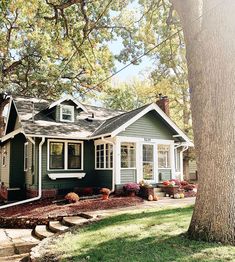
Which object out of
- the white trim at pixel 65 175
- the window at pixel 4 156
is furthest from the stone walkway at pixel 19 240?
the window at pixel 4 156

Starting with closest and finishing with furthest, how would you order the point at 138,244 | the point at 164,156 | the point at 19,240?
the point at 138,244
the point at 19,240
the point at 164,156

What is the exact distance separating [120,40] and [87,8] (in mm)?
3515

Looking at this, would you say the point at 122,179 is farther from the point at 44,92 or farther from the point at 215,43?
the point at 44,92

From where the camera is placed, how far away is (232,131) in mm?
5242

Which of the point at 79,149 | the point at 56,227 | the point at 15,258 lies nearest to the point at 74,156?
the point at 79,149

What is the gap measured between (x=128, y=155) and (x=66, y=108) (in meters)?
4.28

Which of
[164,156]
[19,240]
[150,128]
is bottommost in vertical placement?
[19,240]

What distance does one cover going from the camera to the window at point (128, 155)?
1473cm

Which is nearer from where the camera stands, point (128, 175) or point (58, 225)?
point (58, 225)

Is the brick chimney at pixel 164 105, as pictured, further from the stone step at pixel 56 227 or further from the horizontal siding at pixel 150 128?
the stone step at pixel 56 227

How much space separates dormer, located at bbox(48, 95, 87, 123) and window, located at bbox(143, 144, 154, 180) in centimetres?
435

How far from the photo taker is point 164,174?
51.6 feet

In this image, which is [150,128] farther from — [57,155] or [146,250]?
[146,250]

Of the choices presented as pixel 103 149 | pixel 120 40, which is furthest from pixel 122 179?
pixel 120 40
